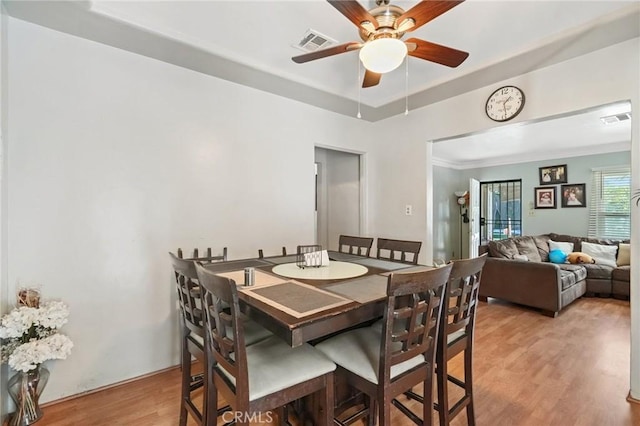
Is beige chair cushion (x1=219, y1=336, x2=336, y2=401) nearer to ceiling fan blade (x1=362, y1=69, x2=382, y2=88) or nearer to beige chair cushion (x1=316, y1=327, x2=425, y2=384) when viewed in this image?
beige chair cushion (x1=316, y1=327, x2=425, y2=384)

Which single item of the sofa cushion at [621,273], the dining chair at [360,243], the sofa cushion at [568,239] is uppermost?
the dining chair at [360,243]

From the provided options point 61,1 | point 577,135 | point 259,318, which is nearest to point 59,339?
point 259,318

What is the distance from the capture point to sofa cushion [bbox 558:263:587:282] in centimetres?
410

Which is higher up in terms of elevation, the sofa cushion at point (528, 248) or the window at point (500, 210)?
the window at point (500, 210)

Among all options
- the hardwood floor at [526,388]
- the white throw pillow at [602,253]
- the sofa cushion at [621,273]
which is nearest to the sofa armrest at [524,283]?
the hardwood floor at [526,388]

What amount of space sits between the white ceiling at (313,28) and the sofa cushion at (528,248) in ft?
9.89

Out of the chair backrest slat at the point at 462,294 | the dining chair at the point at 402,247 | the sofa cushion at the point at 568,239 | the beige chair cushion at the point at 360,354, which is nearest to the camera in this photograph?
the beige chair cushion at the point at 360,354

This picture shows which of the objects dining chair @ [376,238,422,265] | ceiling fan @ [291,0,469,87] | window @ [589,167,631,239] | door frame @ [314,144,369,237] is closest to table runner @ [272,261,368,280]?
dining chair @ [376,238,422,265]

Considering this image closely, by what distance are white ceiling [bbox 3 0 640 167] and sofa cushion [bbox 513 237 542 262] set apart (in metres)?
3.01

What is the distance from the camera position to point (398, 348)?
1327 millimetres

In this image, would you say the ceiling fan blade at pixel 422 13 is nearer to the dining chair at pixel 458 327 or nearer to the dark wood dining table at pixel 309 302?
the dining chair at pixel 458 327

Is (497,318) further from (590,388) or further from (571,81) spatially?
(571,81)

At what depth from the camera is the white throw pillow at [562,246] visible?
16.5 ft

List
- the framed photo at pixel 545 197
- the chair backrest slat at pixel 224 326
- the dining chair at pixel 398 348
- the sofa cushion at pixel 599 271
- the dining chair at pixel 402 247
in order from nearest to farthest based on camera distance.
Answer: the chair backrest slat at pixel 224 326 < the dining chair at pixel 398 348 < the dining chair at pixel 402 247 < the sofa cushion at pixel 599 271 < the framed photo at pixel 545 197
